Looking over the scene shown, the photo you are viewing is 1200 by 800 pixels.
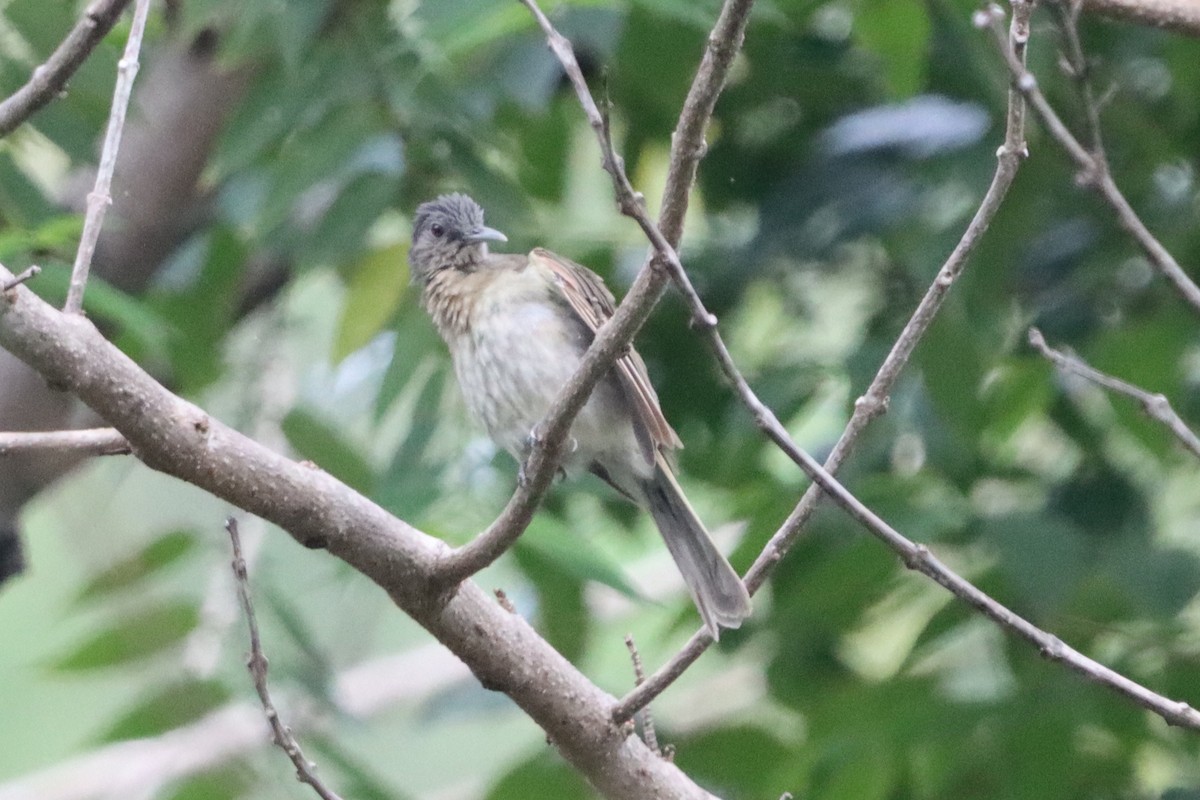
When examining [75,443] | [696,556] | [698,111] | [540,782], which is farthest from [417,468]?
[698,111]

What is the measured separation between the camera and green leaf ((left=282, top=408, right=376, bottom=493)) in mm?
4281

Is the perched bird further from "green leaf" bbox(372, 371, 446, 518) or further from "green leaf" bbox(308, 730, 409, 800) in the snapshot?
"green leaf" bbox(308, 730, 409, 800)

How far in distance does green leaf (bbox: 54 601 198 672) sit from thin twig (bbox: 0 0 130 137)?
227cm

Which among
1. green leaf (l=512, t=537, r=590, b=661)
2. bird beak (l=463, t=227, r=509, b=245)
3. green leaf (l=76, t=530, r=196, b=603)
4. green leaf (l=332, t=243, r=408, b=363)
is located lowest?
green leaf (l=512, t=537, r=590, b=661)

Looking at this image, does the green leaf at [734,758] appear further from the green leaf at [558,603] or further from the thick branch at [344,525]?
the thick branch at [344,525]

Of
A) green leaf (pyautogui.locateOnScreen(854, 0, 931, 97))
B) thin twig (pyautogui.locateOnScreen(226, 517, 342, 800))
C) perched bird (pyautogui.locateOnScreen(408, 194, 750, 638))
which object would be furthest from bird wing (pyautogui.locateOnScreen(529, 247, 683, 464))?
thin twig (pyautogui.locateOnScreen(226, 517, 342, 800))

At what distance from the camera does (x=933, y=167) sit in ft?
14.1

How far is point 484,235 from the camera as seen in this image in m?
4.35

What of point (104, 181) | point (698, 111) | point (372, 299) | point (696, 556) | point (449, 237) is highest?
point (372, 299)

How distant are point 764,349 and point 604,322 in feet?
4.04

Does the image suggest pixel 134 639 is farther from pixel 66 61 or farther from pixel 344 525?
pixel 66 61

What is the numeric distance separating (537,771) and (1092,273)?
210 cm

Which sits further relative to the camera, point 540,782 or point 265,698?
point 540,782

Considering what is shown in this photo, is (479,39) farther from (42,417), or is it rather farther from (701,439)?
(42,417)
